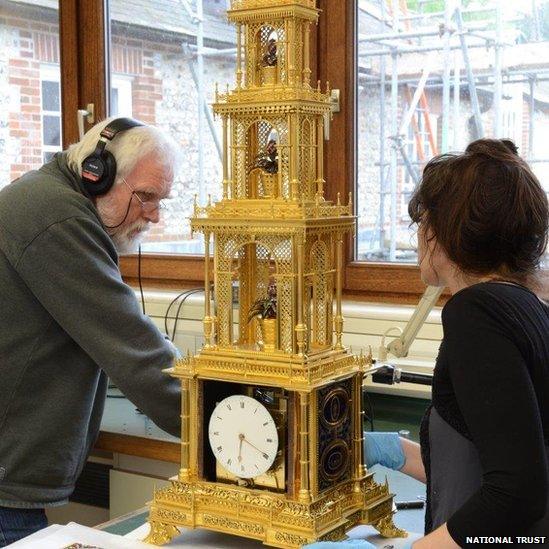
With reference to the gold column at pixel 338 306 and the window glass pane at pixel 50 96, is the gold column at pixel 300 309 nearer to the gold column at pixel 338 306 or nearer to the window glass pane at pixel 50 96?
Answer: the gold column at pixel 338 306

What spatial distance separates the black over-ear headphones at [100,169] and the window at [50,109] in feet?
4.85

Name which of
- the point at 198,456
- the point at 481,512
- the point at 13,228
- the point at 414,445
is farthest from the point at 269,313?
the point at 13,228

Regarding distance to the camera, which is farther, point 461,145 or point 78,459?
point 461,145

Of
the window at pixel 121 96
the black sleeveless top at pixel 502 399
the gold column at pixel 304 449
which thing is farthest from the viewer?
the window at pixel 121 96

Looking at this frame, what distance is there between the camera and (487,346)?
3.59ft

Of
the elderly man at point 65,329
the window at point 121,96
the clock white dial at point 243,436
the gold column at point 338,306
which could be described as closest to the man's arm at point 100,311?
the elderly man at point 65,329

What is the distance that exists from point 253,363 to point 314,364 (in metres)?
0.09

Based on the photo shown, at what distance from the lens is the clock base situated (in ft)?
4.58

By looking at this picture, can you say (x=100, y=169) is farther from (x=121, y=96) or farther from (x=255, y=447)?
(x=121, y=96)

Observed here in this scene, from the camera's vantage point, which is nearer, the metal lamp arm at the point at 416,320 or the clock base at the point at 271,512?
the clock base at the point at 271,512

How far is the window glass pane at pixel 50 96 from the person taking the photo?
11.1ft

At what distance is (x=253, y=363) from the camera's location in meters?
1.45

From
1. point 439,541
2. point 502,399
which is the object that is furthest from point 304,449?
point 502,399

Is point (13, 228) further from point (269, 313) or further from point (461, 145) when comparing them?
point (461, 145)
